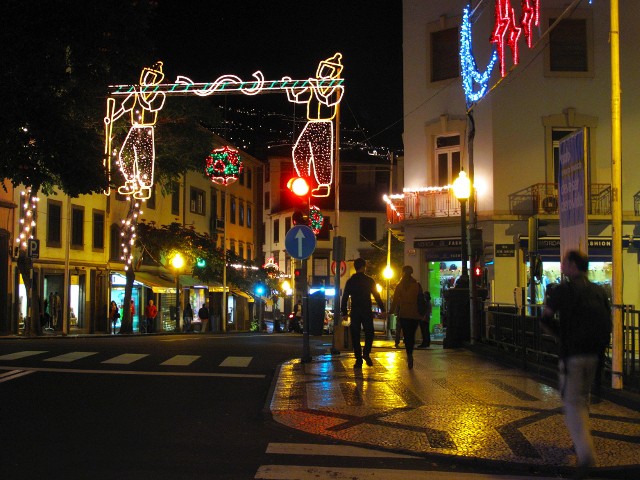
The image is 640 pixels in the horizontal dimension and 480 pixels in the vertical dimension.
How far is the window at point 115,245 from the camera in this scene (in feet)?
132

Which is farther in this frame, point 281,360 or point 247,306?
point 247,306

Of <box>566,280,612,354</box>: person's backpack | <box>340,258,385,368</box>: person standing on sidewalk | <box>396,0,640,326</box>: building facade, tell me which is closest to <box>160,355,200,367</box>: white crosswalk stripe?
<box>340,258,385,368</box>: person standing on sidewalk

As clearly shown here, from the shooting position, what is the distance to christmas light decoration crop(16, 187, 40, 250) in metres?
31.9

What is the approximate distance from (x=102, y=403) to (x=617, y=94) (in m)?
7.84

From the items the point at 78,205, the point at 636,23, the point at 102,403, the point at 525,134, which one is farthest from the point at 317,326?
the point at 78,205

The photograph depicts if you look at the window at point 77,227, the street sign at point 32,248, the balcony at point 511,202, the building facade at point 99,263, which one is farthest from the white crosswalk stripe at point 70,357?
the window at point 77,227

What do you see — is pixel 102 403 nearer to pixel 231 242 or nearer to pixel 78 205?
pixel 78 205

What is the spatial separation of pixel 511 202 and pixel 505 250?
1535 mm

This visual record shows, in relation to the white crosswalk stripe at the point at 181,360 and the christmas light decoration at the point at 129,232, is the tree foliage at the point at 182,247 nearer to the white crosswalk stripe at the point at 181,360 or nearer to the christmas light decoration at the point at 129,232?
the christmas light decoration at the point at 129,232

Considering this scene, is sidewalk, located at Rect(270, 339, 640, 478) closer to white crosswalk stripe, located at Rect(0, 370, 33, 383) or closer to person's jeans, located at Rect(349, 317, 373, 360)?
person's jeans, located at Rect(349, 317, 373, 360)

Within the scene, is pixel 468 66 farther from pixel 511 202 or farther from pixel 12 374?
pixel 12 374

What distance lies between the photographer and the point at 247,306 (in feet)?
193

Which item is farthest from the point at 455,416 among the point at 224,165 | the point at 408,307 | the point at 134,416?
the point at 224,165

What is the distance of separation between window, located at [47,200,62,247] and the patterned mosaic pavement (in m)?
24.4
